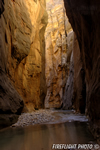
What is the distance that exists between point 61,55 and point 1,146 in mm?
29357

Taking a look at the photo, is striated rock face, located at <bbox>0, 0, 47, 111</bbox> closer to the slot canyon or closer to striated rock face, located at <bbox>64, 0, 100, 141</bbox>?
the slot canyon

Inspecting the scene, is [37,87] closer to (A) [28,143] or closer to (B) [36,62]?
(B) [36,62]

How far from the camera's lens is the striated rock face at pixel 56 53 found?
2972cm

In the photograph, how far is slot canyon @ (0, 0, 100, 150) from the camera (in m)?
4.11

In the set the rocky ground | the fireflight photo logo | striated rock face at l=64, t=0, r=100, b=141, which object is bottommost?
the rocky ground

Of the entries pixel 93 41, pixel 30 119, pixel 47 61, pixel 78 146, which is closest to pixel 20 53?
pixel 30 119

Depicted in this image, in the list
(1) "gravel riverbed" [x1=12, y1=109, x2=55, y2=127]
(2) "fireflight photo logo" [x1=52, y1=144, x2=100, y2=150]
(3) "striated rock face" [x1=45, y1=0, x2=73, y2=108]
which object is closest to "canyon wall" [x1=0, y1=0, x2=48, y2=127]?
(1) "gravel riverbed" [x1=12, y1=109, x2=55, y2=127]

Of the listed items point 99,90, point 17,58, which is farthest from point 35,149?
point 17,58

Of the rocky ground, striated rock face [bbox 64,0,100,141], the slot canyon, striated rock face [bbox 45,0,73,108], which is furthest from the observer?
striated rock face [bbox 45,0,73,108]

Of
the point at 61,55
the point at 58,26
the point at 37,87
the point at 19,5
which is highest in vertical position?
the point at 58,26

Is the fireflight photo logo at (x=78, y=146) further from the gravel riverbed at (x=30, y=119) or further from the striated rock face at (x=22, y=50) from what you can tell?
the striated rock face at (x=22, y=50)

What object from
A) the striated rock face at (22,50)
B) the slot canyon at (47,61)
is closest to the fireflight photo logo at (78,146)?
the slot canyon at (47,61)

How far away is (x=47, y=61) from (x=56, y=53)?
390 centimetres

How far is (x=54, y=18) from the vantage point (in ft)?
119
